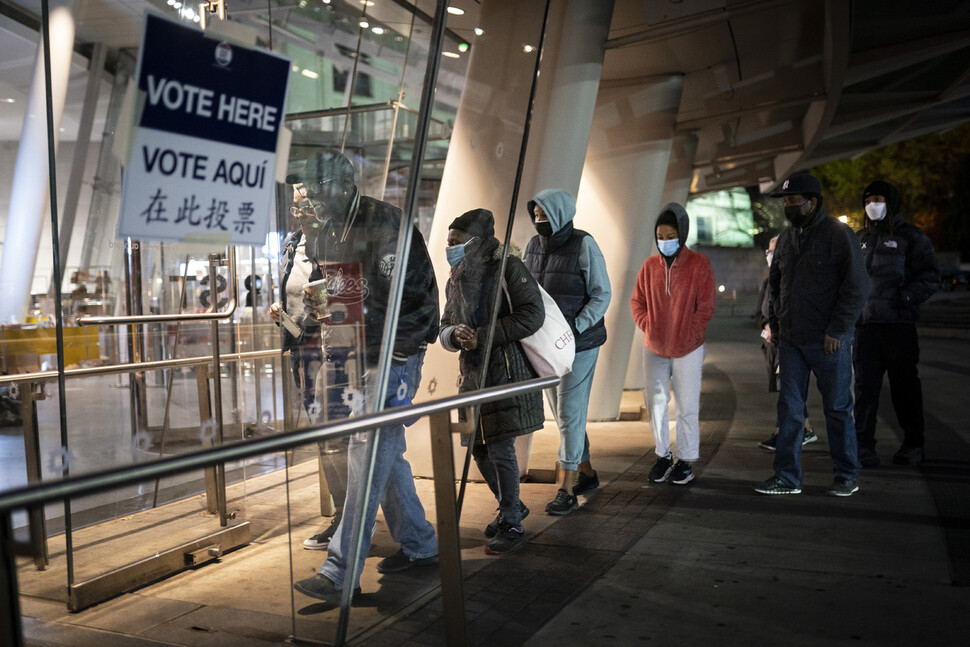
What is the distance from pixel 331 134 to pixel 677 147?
13096 millimetres

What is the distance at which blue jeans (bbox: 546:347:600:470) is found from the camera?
5.61 meters

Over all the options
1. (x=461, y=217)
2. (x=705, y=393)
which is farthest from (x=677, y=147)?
(x=461, y=217)

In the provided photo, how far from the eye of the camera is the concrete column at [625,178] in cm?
1003

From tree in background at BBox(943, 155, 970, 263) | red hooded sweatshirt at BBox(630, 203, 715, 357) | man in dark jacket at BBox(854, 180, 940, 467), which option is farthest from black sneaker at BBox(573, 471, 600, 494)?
tree in background at BBox(943, 155, 970, 263)

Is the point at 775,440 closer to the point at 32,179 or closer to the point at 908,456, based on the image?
the point at 908,456

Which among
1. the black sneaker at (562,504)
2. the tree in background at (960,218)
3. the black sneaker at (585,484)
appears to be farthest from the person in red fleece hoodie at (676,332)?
the tree in background at (960,218)

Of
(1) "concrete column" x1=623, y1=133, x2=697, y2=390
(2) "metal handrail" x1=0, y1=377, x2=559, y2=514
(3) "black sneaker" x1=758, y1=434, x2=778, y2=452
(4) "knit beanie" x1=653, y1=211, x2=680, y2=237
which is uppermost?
(1) "concrete column" x1=623, y1=133, x2=697, y2=390

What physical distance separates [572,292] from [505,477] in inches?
56.6

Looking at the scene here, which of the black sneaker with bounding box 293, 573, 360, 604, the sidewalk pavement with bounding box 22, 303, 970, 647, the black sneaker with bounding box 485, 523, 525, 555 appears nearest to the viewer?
the black sneaker with bounding box 293, 573, 360, 604

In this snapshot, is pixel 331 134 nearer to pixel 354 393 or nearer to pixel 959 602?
pixel 354 393

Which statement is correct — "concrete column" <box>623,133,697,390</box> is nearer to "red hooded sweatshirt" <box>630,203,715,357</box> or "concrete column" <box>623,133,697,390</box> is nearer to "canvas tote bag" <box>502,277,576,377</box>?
"red hooded sweatshirt" <box>630,203,715,357</box>

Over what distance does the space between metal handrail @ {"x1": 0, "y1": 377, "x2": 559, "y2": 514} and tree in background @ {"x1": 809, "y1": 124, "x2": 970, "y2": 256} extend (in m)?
37.5

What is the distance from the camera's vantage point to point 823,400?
5.57 metres

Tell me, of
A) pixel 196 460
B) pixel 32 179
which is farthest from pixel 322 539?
pixel 32 179
